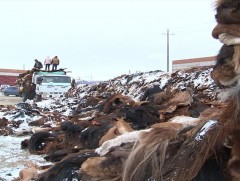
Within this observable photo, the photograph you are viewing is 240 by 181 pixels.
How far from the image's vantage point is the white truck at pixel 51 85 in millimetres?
20953

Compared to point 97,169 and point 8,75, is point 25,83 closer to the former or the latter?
point 97,169

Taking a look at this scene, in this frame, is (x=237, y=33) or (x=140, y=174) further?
(x=140, y=174)

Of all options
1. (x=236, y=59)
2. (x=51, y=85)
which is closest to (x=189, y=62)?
(x=51, y=85)

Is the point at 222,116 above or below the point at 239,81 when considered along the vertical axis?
below

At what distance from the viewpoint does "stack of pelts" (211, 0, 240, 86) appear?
2398 millimetres

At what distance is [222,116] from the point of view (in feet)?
8.75

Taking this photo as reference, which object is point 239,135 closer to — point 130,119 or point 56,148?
point 130,119

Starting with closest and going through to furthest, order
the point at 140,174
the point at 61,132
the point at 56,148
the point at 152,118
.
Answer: the point at 140,174 → the point at 152,118 → the point at 56,148 → the point at 61,132

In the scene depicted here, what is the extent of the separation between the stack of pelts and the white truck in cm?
1843

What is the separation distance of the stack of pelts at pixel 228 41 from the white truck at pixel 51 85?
60.5ft

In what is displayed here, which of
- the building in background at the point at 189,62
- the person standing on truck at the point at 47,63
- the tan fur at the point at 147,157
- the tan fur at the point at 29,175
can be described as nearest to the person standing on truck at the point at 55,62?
the person standing on truck at the point at 47,63

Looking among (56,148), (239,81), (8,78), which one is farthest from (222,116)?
(8,78)

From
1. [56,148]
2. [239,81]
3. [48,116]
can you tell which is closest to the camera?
[239,81]

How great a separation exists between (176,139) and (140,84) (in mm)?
10698
